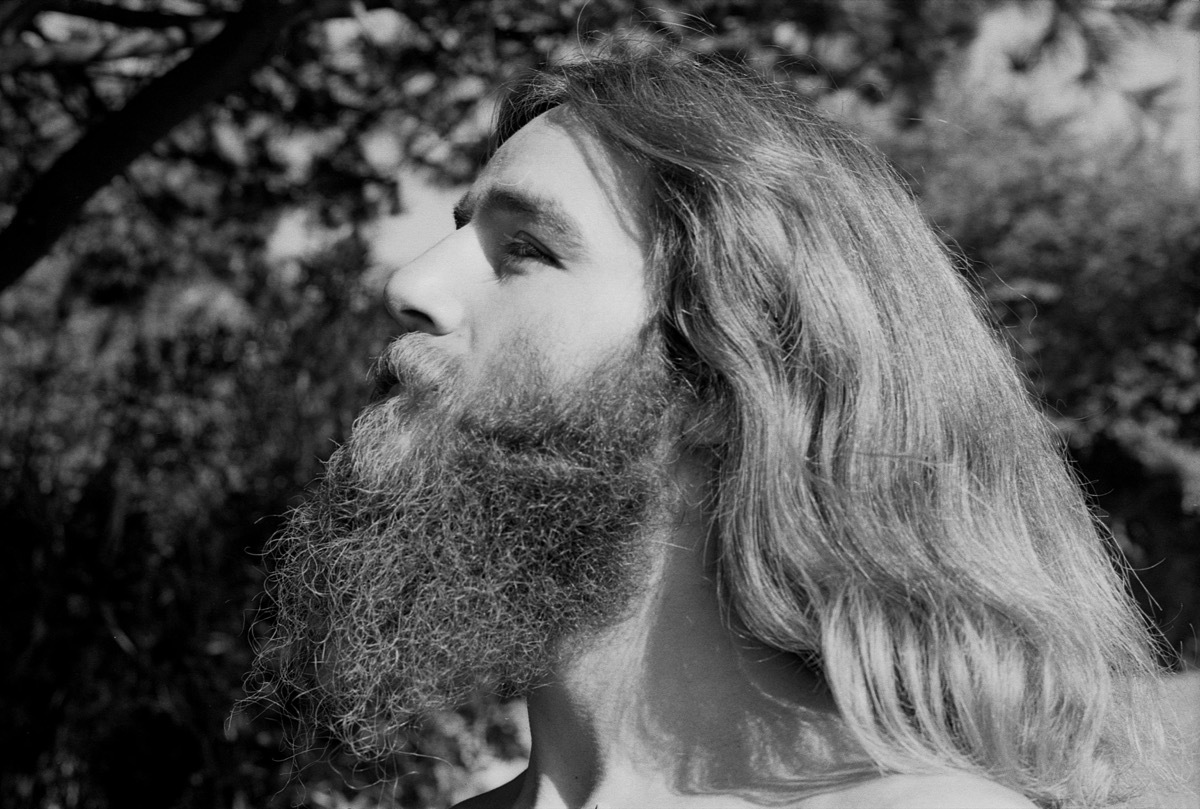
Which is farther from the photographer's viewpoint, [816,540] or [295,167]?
[295,167]

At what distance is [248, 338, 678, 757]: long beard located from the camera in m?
1.80

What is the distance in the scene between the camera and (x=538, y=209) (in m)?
1.88

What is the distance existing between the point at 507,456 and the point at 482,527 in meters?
0.13

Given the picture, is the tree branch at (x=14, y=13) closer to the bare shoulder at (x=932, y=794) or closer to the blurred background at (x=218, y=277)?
the blurred background at (x=218, y=277)

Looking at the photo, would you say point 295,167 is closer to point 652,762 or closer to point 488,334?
point 488,334

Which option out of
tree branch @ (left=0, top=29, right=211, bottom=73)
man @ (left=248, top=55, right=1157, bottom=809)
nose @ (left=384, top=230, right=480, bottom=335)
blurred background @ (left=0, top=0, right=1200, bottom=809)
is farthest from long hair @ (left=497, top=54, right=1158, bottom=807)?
tree branch @ (left=0, top=29, right=211, bottom=73)

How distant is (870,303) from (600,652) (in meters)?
0.67

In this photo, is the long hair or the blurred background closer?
the long hair

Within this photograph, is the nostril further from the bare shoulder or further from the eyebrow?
the bare shoulder

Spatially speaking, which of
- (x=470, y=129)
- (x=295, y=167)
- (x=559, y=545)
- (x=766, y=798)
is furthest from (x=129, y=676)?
(x=766, y=798)

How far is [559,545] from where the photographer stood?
1846 mm

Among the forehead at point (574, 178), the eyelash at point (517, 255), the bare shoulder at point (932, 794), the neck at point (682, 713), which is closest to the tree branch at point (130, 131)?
the forehead at point (574, 178)

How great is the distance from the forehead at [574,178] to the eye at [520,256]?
67 mm

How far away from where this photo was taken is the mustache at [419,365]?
185cm
